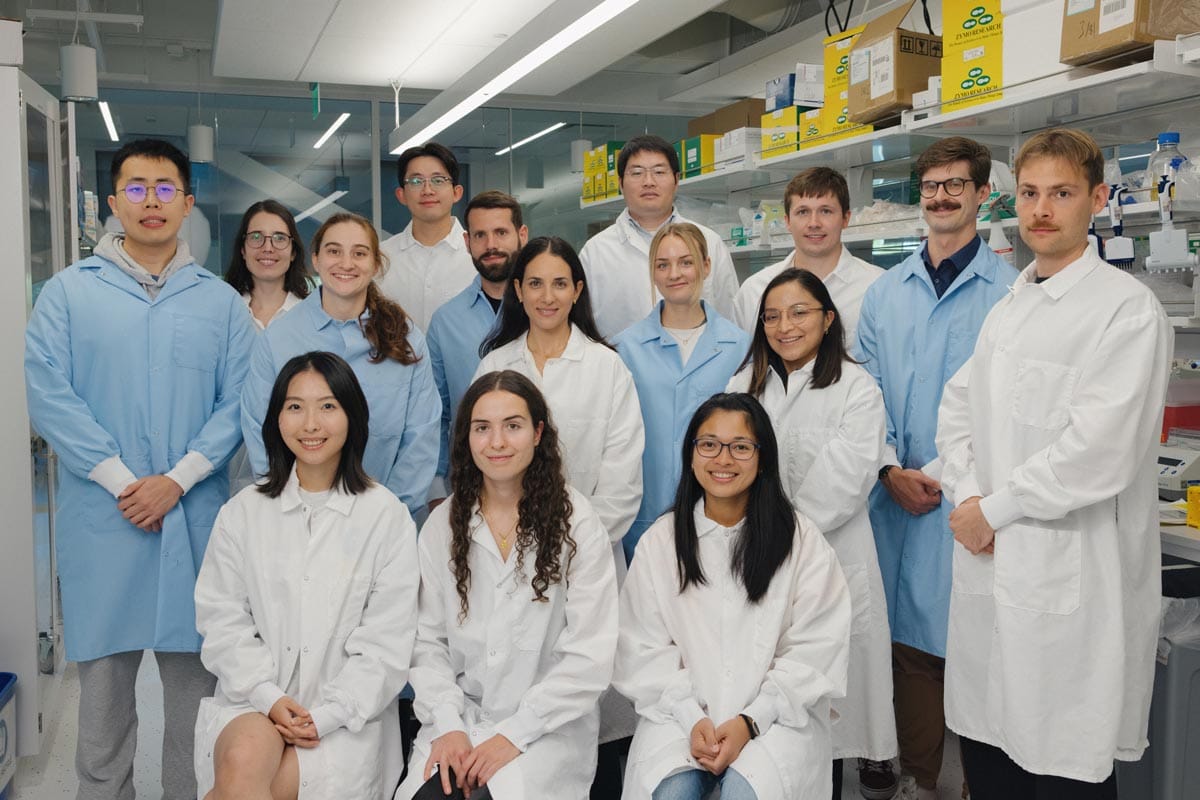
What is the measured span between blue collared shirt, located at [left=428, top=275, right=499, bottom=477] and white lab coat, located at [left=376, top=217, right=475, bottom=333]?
0.41m

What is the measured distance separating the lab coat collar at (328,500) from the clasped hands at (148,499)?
1.11 ft

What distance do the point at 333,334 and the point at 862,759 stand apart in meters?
1.85

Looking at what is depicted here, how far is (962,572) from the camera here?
7.27 feet

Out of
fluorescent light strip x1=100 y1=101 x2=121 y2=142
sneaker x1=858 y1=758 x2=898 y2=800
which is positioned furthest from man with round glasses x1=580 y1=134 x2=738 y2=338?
fluorescent light strip x1=100 y1=101 x2=121 y2=142

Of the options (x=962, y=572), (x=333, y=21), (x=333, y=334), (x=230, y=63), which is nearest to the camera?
(x=962, y=572)

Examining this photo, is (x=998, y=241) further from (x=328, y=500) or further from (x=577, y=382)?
(x=328, y=500)

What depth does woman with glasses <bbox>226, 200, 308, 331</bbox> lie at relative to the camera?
323 cm

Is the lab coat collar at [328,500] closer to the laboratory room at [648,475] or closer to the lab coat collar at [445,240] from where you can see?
the laboratory room at [648,475]

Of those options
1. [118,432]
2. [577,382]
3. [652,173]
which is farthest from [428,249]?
[118,432]

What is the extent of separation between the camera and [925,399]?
2693mm

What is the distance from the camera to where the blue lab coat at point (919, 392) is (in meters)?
2.64

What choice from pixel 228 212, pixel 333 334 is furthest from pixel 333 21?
pixel 333 334

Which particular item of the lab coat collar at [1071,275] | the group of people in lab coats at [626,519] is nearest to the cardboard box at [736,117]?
the group of people in lab coats at [626,519]

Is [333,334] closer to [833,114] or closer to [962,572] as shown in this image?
[962,572]
